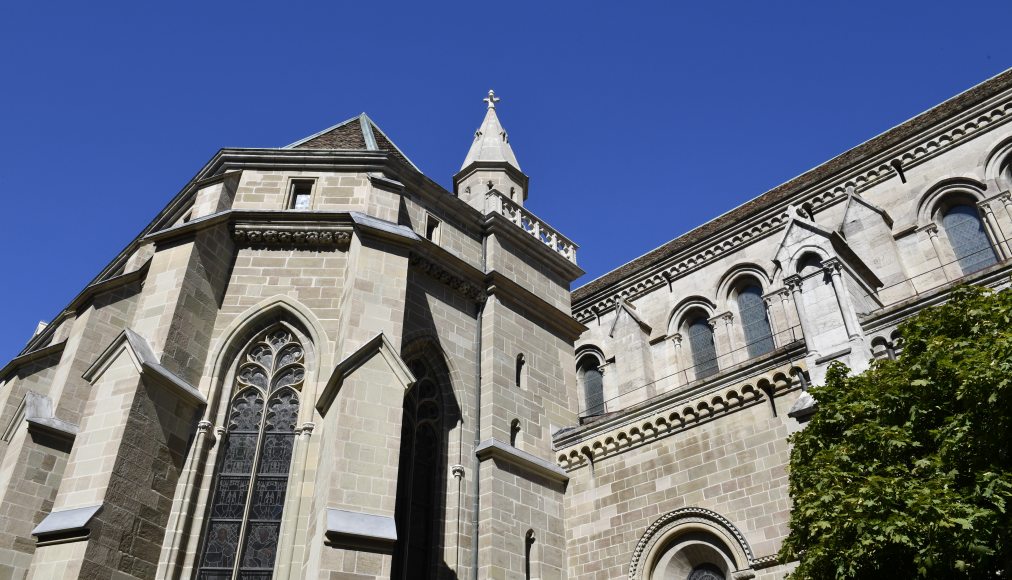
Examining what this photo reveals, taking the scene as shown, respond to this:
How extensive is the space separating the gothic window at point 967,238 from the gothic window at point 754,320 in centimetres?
477

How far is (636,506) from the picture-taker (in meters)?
14.6

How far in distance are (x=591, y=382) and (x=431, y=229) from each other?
32.2 ft

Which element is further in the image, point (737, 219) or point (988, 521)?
point (737, 219)

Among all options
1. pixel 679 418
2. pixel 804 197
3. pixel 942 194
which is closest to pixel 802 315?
pixel 679 418

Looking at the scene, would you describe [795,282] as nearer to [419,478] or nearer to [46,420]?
[419,478]

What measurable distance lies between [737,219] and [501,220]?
29.8ft

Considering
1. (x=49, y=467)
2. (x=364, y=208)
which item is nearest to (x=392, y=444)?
(x=364, y=208)

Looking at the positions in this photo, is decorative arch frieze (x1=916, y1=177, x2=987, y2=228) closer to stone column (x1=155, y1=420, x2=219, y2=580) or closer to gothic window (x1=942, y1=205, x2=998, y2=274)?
gothic window (x1=942, y1=205, x2=998, y2=274)

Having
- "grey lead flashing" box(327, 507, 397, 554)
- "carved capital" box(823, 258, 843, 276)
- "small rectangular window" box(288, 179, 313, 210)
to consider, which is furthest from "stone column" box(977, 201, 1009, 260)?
"small rectangular window" box(288, 179, 313, 210)

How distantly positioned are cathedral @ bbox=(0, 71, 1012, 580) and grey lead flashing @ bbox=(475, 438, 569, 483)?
5cm

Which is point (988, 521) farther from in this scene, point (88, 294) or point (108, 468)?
point (88, 294)

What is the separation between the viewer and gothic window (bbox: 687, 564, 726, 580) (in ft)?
43.8

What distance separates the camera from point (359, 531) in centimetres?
1005

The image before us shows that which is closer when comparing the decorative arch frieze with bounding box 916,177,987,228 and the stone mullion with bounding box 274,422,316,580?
the stone mullion with bounding box 274,422,316,580
